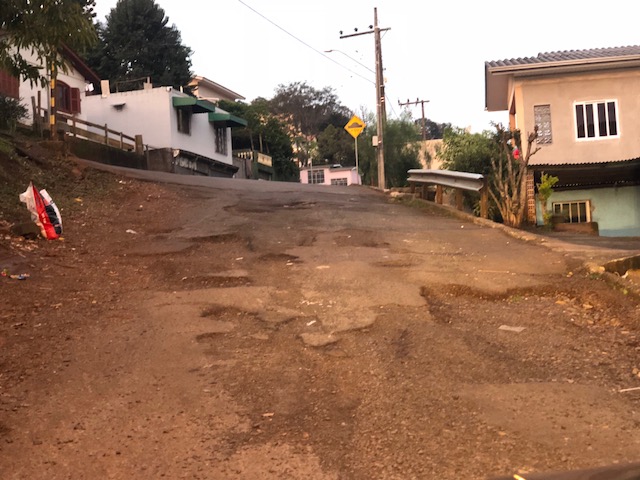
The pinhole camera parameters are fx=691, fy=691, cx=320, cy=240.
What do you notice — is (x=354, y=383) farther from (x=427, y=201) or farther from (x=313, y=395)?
(x=427, y=201)

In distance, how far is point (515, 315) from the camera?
6.65m

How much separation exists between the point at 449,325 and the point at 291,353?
1597 millimetres

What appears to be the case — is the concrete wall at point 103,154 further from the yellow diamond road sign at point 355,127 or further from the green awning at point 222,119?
the yellow diamond road sign at point 355,127

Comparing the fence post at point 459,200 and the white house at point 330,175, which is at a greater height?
the white house at point 330,175

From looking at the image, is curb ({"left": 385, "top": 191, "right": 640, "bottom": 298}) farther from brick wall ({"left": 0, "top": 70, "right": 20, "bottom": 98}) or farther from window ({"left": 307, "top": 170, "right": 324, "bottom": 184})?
window ({"left": 307, "top": 170, "right": 324, "bottom": 184})

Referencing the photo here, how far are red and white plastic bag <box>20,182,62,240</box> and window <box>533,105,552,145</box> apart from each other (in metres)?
13.9

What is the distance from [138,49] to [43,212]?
1561 inches

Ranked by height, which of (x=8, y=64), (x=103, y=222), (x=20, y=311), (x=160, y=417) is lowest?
(x=160, y=417)

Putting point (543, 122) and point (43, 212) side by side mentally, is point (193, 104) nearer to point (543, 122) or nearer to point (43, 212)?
point (543, 122)

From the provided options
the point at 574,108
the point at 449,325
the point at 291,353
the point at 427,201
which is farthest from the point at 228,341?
the point at 574,108

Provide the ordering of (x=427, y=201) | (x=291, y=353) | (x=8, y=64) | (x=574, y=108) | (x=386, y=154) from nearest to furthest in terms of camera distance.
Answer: (x=291, y=353) < (x=8, y=64) < (x=427, y=201) < (x=574, y=108) < (x=386, y=154)

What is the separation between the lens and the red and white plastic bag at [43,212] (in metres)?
10.3

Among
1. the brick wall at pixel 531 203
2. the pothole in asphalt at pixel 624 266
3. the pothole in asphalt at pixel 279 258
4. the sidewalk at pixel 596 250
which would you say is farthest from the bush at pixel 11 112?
the pothole in asphalt at pixel 624 266

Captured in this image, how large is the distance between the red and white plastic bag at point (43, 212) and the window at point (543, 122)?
546 inches
